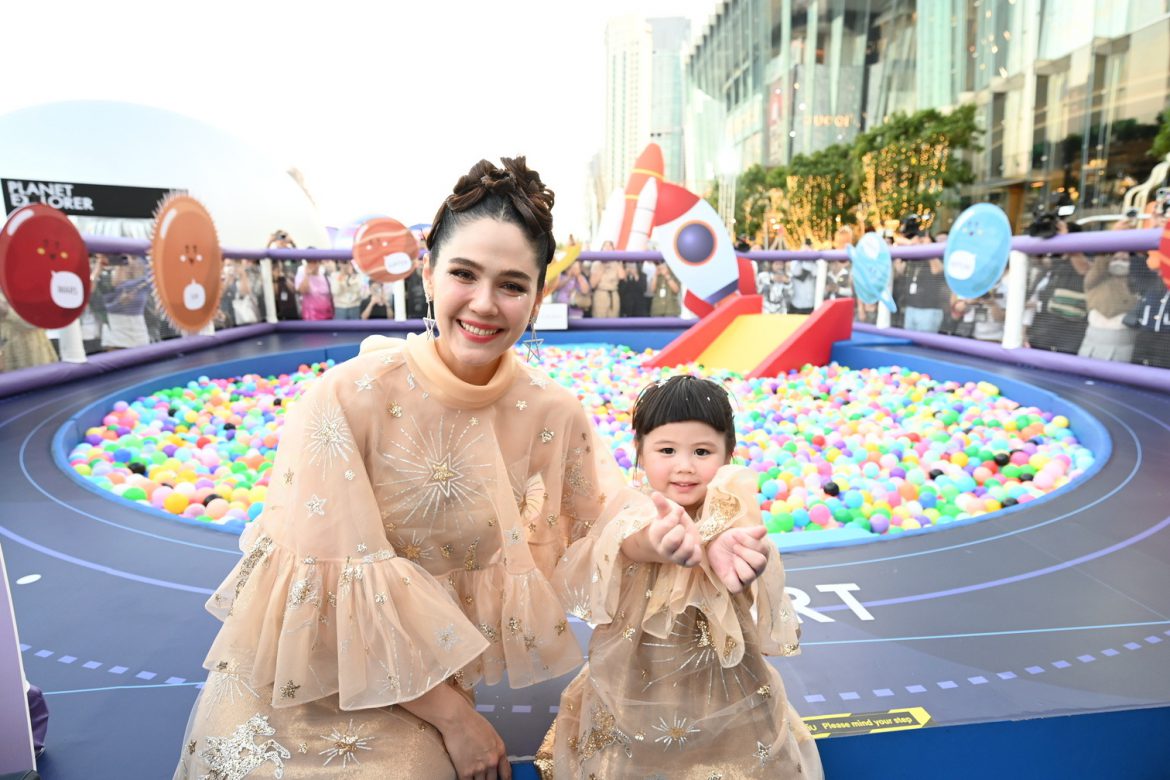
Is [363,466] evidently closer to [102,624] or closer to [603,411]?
[102,624]

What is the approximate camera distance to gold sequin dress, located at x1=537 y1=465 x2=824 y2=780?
1084mm

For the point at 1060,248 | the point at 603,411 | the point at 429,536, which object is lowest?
the point at 603,411

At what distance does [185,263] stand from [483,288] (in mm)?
3557

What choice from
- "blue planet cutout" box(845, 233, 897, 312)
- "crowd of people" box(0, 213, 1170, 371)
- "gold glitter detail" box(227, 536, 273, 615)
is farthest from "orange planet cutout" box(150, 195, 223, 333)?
"blue planet cutout" box(845, 233, 897, 312)

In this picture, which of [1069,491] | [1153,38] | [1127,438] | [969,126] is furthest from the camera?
[969,126]

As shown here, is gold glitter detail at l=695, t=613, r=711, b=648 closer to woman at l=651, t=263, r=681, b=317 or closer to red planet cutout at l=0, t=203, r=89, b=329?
red planet cutout at l=0, t=203, r=89, b=329

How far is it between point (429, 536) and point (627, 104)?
82892mm

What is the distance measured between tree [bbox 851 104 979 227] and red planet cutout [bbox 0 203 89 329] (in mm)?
17330

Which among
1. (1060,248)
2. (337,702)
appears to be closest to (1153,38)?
(1060,248)

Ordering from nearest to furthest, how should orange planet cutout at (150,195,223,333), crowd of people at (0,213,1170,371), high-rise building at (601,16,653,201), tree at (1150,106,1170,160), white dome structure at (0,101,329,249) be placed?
orange planet cutout at (150,195,223,333), crowd of people at (0,213,1170,371), tree at (1150,106,1170,160), white dome structure at (0,101,329,249), high-rise building at (601,16,653,201)

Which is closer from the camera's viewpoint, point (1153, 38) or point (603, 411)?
point (603, 411)

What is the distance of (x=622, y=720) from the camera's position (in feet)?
3.66

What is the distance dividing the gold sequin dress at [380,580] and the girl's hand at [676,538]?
289 millimetres

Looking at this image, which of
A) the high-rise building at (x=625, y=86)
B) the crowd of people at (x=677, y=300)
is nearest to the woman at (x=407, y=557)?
the crowd of people at (x=677, y=300)
